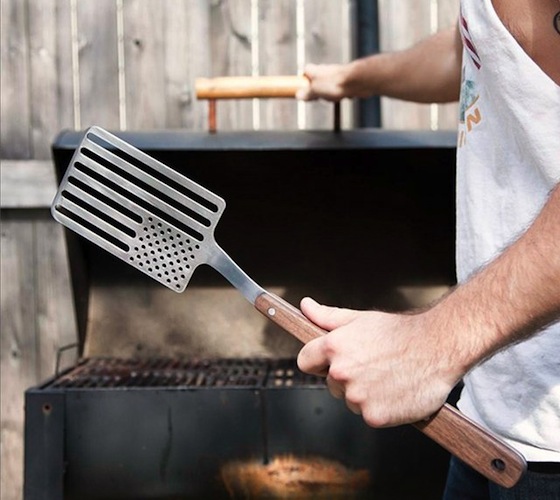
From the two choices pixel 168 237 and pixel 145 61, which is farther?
pixel 145 61

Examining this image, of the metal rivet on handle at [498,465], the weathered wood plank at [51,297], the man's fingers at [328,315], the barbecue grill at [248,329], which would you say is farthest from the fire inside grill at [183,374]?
the metal rivet on handle at [498,465]

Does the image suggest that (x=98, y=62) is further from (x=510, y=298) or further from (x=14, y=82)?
(x=510, y=298)

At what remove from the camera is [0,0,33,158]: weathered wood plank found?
210 centimetres

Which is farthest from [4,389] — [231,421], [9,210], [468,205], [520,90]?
[520,90]

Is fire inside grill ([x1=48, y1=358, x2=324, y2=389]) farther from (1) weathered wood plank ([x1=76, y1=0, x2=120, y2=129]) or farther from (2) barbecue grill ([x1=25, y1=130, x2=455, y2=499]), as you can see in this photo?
(1) weathered wood plank ([x1=76, y1=0, x2=120, y2=129])

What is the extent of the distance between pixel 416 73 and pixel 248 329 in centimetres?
76

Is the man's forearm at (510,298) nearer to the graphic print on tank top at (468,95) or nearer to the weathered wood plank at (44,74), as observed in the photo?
the graphic print on tank top at (468,95)

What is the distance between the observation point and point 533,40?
728mm

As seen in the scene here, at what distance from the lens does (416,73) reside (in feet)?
4.51

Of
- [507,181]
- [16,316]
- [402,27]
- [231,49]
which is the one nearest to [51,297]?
[16,316]

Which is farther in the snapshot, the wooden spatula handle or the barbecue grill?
the barbecue grill

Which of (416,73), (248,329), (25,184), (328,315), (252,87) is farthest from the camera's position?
(25,184)

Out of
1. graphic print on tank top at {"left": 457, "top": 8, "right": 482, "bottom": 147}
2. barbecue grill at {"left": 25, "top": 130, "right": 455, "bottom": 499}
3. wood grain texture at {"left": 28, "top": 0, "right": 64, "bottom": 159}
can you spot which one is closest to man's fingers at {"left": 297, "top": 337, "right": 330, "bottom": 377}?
graphic print on tank top at {"left": 457, "top": 8, "right": 482, "bottom": 147}

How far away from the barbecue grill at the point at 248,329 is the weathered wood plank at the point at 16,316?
1.36ft
